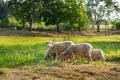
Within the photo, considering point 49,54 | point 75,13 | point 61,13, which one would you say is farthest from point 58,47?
→ point 75,13

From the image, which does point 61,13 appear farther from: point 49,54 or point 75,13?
point 49,54

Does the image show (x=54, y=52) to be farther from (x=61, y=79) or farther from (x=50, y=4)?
(x=50, y=4)

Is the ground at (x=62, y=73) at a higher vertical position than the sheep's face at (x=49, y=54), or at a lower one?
higher

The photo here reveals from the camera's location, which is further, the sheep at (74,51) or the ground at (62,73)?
the sheep at (74,51)

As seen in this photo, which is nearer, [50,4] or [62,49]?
[62,49]

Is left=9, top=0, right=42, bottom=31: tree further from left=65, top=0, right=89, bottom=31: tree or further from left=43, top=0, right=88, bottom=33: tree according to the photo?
left=65, top=0, right=89, bottom=31: tree

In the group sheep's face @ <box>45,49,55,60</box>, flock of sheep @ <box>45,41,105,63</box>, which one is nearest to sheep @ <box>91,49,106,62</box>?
flock of sheep @ <box>45,41,105,63</box>

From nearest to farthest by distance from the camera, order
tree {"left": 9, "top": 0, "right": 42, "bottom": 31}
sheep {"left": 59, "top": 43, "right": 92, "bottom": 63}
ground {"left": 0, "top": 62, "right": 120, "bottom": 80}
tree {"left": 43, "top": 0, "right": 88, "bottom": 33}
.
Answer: ground {"left": 0, "top": 62, "right": 120, "bottom": 80}
sheep {"left": 59, "top": 43, "right": 92, "bottom": 63}
tree {"left": 9, "top": 0, "right": 42, "bottom": 31}
tree {"left": 43, "top": 0, "right": 88, "bottom": 33}

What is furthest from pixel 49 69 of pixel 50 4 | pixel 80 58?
pixel 50 4

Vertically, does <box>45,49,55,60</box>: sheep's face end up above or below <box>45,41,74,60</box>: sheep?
below

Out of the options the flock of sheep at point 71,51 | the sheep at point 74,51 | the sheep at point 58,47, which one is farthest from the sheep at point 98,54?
the sheep at point 74,51

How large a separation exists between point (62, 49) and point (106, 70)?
16.1ft

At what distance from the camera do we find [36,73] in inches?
499

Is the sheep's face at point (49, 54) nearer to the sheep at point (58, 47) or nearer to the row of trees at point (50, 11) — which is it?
the sheep at point (58, 47)
